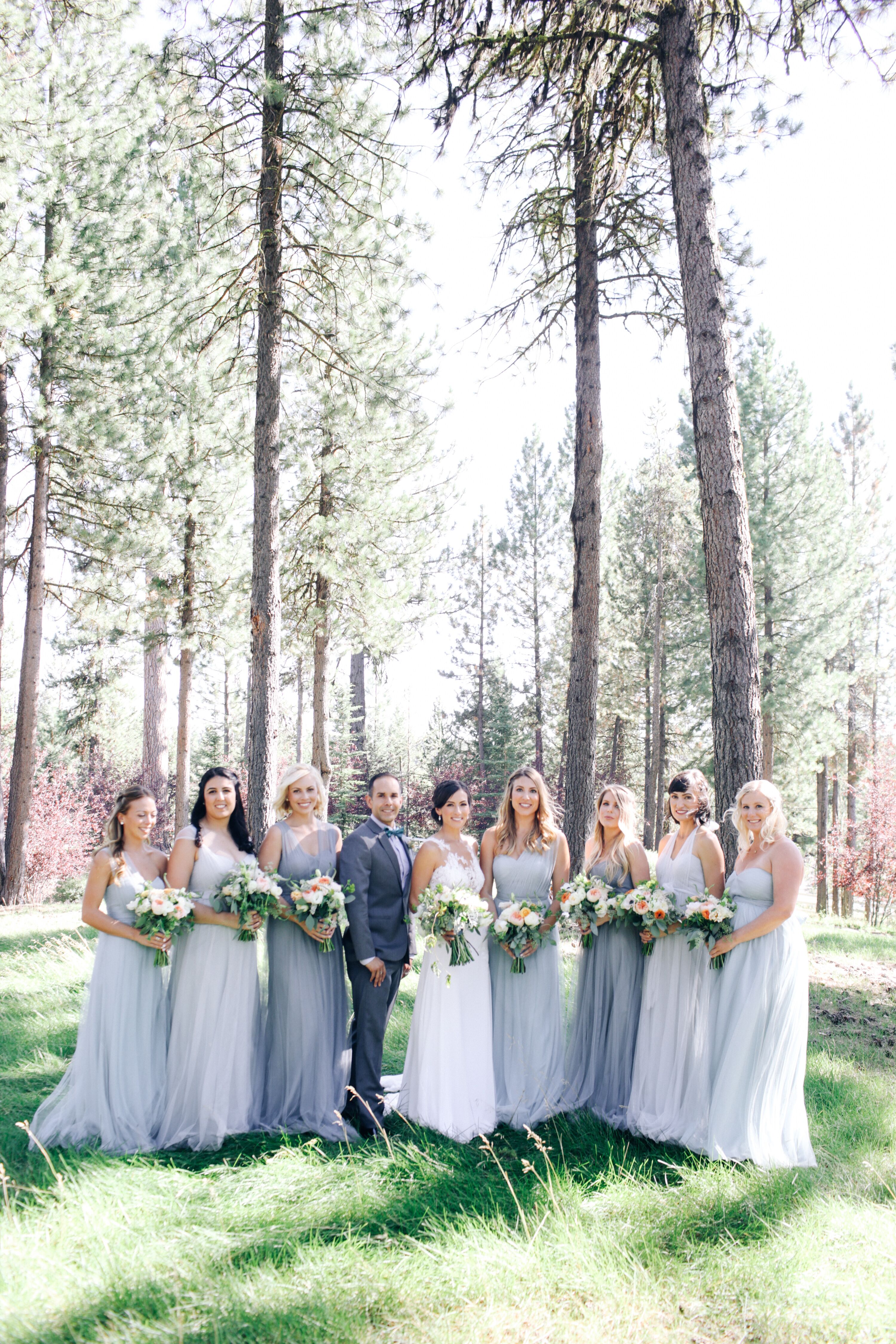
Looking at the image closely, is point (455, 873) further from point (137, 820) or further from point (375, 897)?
point (137, 820)

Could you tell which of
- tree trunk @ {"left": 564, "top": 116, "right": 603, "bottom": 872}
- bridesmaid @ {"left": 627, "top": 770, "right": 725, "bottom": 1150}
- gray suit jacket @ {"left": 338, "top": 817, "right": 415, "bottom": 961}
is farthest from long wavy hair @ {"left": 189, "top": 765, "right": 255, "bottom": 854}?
tree trunk @ {"left": 564, "top": 116, "right": 603, "bottom": 872}

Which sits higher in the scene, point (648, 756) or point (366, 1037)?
point (648, 756)

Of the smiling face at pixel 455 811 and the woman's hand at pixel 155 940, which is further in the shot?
the smiling face at pixel 455 811

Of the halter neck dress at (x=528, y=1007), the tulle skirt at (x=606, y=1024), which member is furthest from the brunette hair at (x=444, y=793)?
the tulle skirt at (x=606, y=1024)

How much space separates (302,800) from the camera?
5.16 m

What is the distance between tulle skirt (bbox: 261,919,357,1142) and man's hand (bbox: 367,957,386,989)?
248mm

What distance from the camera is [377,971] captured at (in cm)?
490

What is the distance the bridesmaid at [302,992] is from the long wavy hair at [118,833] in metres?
0.80

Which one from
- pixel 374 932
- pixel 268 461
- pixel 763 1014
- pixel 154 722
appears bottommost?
pixel 763 1014

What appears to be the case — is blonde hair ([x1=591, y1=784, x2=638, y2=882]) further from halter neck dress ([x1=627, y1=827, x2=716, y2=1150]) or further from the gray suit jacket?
the gray suit jacket

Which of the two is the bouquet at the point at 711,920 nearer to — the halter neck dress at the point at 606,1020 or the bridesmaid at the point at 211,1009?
the halter neck dress at the point at 606,1020

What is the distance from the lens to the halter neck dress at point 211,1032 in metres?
4.66

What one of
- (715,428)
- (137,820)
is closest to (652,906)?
(137,820)

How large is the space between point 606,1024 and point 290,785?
2502 mm
